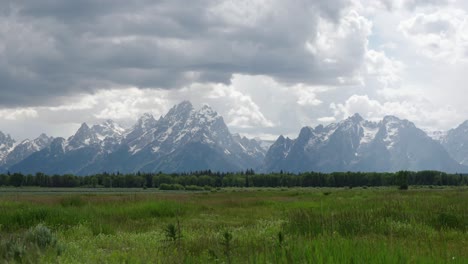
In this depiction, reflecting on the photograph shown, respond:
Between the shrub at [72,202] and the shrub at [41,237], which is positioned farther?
the shrub at [72,202]

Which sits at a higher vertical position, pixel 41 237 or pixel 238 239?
pixel 41 237

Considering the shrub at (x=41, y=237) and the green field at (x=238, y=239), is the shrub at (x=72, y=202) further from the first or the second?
the shrub at (x=41, y=237)

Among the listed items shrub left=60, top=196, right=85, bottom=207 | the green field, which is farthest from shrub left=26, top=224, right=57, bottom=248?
shrub left=60, top=196, right=85, bottom=207

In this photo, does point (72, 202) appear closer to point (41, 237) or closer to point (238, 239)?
point (41, 237)

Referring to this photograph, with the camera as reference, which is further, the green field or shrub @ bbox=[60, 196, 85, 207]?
shrub @ bbox=[60, 196, 85, 207]

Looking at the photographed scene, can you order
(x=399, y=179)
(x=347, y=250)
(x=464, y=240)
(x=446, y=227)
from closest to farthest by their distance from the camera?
(x=347, y=250), (x=464, y=240), (x=446, y=227), (x=399, y=179)

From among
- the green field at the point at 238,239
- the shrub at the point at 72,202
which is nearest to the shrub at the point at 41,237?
the green field at the point at 238,239

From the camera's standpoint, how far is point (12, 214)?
2175 cm

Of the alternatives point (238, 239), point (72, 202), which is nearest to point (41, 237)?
point (238, 239)

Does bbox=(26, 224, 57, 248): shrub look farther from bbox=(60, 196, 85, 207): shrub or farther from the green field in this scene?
bbox=(60, 196, 85, 207): shrub

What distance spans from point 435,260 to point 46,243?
9.23 m

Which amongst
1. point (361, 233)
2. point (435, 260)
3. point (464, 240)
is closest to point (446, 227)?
point (464, 240)

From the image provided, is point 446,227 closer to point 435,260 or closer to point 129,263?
point 435,260

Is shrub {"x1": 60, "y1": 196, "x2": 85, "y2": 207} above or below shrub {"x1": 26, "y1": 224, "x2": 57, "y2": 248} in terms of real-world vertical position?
below
